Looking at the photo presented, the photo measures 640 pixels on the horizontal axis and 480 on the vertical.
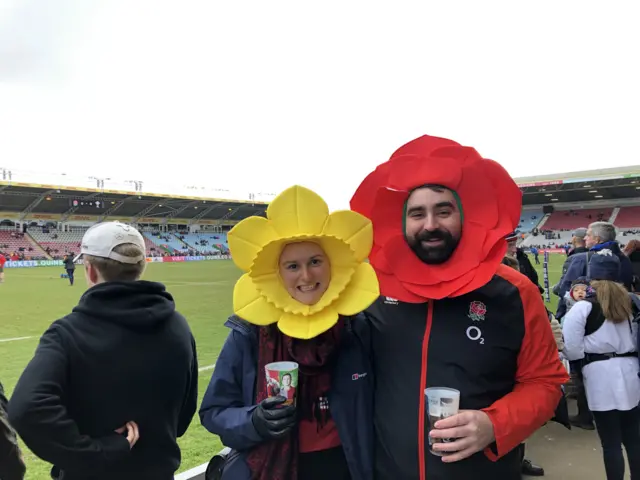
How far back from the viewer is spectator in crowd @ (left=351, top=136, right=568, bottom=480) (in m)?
1.52

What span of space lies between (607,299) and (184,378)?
2.80m

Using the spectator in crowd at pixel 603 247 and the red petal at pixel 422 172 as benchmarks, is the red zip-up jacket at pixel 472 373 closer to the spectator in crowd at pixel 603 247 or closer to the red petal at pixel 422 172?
the red petal at pixel 422 172

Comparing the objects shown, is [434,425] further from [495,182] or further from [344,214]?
[495,182]

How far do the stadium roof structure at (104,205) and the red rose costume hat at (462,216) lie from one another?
38.3 meters

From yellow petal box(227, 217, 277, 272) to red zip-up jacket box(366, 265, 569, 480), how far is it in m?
0.59

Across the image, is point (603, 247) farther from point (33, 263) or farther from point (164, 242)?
point (164, 242)

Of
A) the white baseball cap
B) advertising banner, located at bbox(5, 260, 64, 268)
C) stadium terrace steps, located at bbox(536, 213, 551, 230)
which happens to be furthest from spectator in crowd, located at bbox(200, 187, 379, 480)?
stadium terrace steps, located at bbox(536, 213, 551, 230)

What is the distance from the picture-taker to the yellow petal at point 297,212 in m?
1.66

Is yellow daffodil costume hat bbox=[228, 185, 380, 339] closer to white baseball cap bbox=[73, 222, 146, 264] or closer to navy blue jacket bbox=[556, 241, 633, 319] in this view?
white baseball cap bbox=[73, 222, 146, 264]

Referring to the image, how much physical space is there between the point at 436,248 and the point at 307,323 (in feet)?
1.84

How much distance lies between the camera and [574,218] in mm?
50188

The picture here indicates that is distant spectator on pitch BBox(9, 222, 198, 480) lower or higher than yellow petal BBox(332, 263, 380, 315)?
lower

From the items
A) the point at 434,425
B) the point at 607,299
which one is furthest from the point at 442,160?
the point at 607,299

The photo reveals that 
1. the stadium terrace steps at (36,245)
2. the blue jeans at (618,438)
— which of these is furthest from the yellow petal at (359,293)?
the stadium terrace steps at (36,245)
